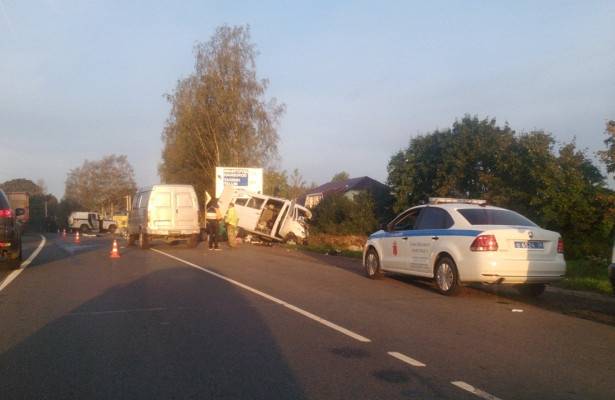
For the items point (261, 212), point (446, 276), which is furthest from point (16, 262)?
point (261, 212)

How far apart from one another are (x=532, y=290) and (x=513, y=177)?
44.2 ft

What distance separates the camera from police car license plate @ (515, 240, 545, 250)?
1034cm

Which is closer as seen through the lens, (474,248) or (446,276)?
(474,248)

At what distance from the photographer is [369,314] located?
923 cm

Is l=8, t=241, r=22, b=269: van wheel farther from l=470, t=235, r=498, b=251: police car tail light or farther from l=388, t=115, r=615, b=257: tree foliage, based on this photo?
l=388, t=115, r=615, b=257: tree foliage

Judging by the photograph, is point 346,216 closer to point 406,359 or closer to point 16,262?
point 16,262

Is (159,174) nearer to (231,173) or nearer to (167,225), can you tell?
(231,173)

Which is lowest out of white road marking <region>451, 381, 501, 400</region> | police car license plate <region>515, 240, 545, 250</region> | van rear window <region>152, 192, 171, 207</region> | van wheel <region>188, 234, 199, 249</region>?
white road marking <region>451, 381, 501, 400</region>

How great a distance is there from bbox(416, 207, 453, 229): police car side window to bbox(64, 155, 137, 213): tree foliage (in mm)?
82393

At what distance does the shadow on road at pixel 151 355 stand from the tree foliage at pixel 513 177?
1269cm

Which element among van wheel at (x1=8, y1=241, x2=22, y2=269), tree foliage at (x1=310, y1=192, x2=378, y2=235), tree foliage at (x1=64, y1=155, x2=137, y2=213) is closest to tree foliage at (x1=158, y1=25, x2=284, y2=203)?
tree foliage at (x1=310, y1=192, x2=378, y2=235)

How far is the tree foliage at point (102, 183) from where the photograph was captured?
90438 millimetres

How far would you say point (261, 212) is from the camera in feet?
93.2

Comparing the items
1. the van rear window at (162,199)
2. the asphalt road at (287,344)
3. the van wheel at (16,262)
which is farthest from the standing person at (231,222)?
the asphalt road at (287,344)
